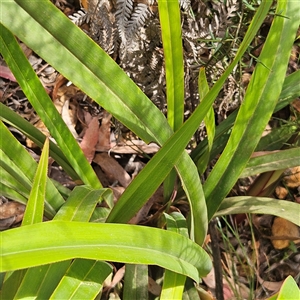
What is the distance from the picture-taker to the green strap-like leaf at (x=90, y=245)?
57cm

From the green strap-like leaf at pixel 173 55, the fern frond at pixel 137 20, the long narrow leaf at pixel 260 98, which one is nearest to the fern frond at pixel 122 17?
the fern frond at pixel 137 20

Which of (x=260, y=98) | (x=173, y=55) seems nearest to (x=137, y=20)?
(x=173, y=55)

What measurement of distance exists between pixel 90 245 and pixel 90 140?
57 centimetres

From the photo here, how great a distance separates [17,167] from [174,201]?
1.22 feet

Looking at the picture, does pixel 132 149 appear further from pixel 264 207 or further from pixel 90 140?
pixel 264 207

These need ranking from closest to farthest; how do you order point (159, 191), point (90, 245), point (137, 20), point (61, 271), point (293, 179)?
point (90, 245) < point (61, 271) < point (137, 20) < point (159, 191) < point (293, 179)

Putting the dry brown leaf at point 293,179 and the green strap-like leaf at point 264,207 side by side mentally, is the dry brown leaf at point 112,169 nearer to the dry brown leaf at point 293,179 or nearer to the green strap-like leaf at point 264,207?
the green strap-like leaf at point 264,207

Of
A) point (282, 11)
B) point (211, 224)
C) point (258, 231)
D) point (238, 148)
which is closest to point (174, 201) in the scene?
point (211, 224)

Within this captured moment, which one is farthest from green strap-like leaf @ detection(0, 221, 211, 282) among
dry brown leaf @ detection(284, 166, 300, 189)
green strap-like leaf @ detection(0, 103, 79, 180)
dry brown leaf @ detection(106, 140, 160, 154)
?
dry brown leaf @ detection(284, 166, 300, 189)

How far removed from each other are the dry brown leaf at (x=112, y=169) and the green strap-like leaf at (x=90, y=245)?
1.41 feet

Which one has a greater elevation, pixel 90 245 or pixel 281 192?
pixel 90 245

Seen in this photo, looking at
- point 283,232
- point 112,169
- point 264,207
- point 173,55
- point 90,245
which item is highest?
point 173,55

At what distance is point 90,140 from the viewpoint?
1.15 meters

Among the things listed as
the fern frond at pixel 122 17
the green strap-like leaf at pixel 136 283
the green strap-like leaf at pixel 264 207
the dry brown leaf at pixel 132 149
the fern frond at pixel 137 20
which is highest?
the fern frond at pixel 122 17
